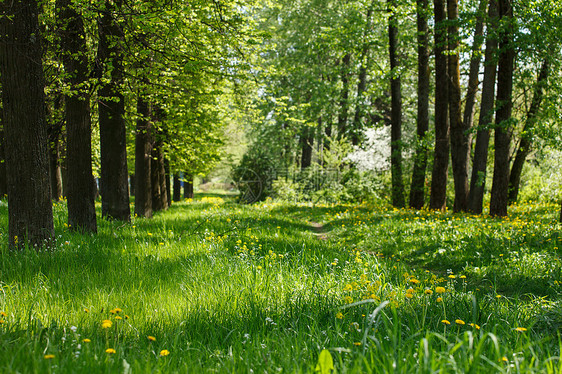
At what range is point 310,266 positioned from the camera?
15.4 feet

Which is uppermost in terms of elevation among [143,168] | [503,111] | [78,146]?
[503,111]

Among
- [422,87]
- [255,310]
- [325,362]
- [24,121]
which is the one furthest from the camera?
[422,87]

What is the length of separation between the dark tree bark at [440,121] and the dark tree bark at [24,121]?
11739 mm

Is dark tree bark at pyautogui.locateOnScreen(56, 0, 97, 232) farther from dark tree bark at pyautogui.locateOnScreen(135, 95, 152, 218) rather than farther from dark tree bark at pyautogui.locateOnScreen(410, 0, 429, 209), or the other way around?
dark tree bark at pyautogui.locateOnScreen(410, 0, 429, 209)

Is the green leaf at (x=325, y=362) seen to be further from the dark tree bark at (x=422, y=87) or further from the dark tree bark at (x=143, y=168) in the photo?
the dark tree bark at (x=422, y=87)

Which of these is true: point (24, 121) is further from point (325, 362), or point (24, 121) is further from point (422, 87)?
point (422, 87)

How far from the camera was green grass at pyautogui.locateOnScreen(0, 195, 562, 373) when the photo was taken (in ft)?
6.93

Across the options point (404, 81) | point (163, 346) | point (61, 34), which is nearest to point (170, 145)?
point (61, 34)

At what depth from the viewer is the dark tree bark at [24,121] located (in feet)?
15.9

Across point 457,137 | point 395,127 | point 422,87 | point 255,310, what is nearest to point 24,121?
point 255,310

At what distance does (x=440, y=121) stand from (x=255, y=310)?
41.6 feet

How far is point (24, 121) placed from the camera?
485cm

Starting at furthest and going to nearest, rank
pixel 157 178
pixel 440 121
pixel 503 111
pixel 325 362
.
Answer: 1. pixel 157 178
2. pixel 440 121
3. pixel 503 111
4. pixel 325 362

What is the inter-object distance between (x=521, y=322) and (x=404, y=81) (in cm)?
2042
